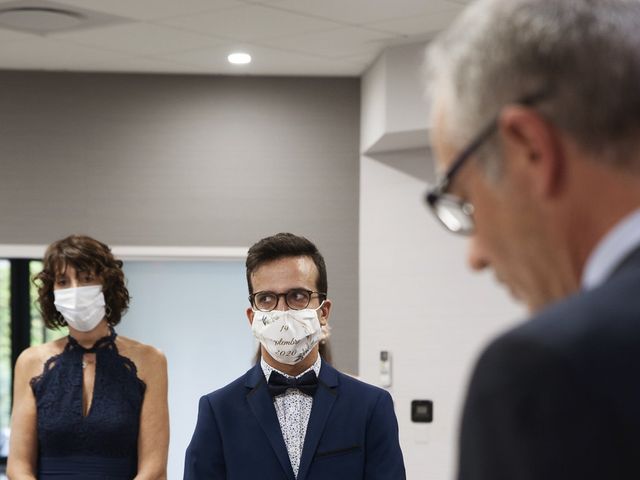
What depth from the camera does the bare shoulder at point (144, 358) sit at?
3.07 metres

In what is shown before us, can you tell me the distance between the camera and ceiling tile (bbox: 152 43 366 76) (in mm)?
5305

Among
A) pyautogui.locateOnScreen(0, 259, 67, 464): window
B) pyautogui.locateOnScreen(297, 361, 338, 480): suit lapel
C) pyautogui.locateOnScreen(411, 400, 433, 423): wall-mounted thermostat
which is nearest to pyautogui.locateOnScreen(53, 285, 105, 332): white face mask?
pyautogui.locateOnScreen(297, 361, 338, 480): suit lapel

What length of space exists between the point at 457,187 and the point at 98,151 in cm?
518

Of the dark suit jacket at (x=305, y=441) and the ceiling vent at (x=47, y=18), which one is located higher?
the ceiling vent at (x=47, y=18)

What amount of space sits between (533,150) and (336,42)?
448 cm

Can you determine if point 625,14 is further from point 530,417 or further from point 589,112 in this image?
point 530,417

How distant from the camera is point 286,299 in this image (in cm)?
235

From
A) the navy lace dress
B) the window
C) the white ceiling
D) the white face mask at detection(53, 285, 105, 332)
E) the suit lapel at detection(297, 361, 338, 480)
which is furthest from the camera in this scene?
the window

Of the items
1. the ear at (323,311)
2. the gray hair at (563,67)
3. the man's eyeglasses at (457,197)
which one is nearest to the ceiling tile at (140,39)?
the ear at (323,311)

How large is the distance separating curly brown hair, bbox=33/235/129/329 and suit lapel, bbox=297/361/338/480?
1092 millimetres

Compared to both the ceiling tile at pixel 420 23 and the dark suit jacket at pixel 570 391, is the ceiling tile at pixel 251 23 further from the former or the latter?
the dark suit jacket at pixel 570 391

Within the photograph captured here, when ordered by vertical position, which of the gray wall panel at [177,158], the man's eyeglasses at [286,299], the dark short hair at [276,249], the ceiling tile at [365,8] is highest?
the ceiling tile at [365,8]

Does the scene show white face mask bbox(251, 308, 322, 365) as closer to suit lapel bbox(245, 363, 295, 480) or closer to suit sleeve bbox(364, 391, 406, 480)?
suit lapel bbox(245, 363, 295, 480)

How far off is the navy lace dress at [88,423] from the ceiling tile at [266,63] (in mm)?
2531
